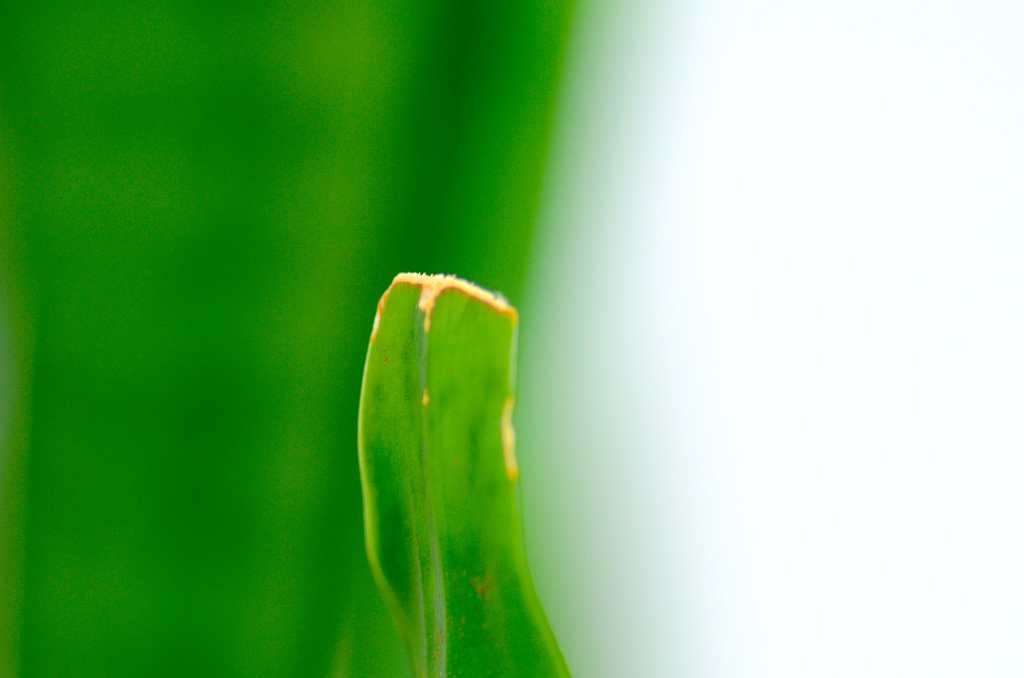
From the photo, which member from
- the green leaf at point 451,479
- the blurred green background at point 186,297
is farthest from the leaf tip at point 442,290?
the blurred green background at point 186,297

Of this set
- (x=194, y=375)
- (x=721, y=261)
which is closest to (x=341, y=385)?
(x=194, y=375)

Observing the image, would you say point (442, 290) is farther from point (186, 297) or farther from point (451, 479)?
point (186, 297)

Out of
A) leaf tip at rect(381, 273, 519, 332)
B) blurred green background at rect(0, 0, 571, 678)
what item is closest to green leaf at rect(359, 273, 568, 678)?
leaf tip at rect(381, 273, 519, 332)

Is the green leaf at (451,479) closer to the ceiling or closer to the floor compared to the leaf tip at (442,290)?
closer to the floor

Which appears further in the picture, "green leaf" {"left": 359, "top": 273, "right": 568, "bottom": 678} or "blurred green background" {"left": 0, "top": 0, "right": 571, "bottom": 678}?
"blurred green background" {"left": 0, "top": 0, "right": 571, "bottom": 678}

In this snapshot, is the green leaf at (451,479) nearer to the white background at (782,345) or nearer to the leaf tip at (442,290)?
the leaf tip at (442,290)

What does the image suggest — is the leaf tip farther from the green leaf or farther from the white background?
the white background

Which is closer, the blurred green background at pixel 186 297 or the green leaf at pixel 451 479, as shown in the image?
the green leaf at pixel 451 479

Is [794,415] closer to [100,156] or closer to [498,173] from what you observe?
[498,173]
